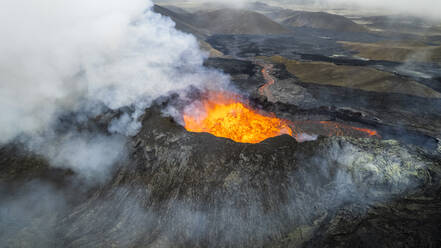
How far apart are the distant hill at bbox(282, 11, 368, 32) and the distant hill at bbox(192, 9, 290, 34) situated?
154 feet

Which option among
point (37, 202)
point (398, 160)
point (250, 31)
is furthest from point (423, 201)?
point (250, 31)

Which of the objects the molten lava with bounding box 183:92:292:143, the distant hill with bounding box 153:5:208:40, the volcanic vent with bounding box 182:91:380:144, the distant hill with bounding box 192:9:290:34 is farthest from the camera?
the distant hill with bounding box 192:9:290:34

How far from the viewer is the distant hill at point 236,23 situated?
450ft

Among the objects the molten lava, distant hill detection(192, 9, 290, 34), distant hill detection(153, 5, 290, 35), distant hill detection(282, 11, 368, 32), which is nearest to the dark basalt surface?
the molten lava

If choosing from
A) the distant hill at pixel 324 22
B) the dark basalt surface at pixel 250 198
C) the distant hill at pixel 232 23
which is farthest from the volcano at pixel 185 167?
the distant hill at pixel 324 22

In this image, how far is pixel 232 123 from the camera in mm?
20062

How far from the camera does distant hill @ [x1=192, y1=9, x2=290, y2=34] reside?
450 feet

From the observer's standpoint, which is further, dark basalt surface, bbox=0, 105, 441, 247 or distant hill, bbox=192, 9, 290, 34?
distant hill, bbox=192, 9, 290, 34

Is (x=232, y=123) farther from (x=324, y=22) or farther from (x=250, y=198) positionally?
(x=324, y=22)

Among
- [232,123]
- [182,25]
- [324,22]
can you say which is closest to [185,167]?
[232,123]

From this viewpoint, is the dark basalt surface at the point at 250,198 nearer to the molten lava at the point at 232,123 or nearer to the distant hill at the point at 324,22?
the molten lava at the point at 232,123

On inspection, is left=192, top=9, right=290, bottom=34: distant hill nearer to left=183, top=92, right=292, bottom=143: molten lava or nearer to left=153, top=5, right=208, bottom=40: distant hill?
left=153, top=5, right=208, bottom=40: distant hill

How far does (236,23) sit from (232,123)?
140 m

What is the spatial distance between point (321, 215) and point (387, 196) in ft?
14.3
